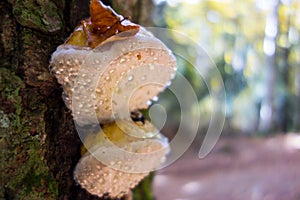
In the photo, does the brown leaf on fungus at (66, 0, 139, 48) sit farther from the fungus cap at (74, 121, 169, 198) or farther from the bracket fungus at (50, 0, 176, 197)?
the fungus cap at (74, 121, 169, 198)

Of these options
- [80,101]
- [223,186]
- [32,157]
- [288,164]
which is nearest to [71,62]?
[80,101]

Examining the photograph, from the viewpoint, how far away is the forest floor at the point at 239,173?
4.31m

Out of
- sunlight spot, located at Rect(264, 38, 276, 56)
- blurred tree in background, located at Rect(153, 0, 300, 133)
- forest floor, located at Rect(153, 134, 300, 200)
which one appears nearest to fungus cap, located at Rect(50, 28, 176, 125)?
forest floor, located at Rect(153, 134, 300, 200)

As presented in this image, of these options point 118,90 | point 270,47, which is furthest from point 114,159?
point 270,47

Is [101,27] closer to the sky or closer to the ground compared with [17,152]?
closer to the sky

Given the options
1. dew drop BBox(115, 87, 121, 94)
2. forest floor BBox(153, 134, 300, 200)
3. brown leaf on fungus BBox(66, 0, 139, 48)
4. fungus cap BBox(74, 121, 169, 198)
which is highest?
brown leaf on fungus BBox(66, 0, 139, 48)

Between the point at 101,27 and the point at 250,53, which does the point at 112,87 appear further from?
the point at 250,53

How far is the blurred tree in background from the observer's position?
856 centimetres

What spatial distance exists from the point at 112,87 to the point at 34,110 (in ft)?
0.60

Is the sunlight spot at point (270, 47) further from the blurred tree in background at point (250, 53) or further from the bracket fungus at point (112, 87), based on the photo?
the bracket fungus at point (112, 87)

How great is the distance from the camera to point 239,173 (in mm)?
5625

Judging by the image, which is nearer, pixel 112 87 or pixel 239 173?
pixel 112 87

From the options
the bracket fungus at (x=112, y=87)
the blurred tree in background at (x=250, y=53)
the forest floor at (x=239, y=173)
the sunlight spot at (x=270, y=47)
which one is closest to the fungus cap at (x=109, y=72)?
the bracket fungus at (x=112, y=87)

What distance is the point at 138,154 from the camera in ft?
2.57
